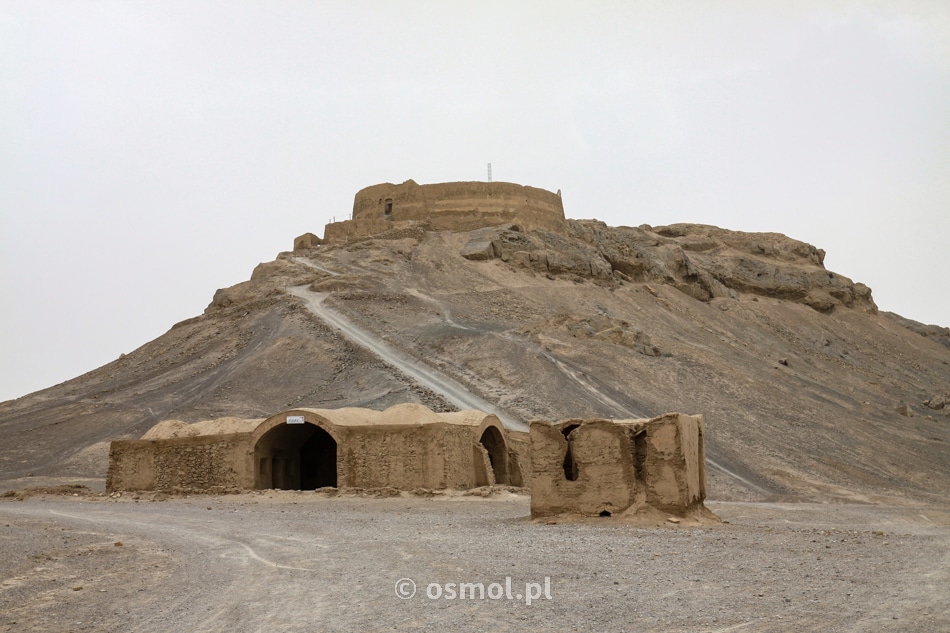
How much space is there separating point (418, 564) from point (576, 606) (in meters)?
2.99

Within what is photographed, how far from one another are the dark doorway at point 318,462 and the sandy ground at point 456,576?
12.2m

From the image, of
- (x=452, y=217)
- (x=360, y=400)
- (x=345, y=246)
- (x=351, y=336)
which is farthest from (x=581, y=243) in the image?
(x=360, y=400)

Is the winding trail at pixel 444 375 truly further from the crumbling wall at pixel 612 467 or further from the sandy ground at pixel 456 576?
the sandy ground at pixel 456 576

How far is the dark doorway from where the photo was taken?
2928 cm

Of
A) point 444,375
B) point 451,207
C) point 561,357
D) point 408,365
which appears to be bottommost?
point 444,375

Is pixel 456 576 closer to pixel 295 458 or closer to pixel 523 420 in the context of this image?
pixel 295 458

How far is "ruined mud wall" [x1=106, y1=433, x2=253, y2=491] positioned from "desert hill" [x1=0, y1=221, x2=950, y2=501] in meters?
8.68

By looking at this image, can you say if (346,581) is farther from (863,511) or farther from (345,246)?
(345,246)

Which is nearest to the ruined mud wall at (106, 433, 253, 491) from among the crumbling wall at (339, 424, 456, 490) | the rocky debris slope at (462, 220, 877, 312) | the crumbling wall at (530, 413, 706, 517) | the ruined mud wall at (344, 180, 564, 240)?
the crumbling wall at (339, 424, 456, 490)

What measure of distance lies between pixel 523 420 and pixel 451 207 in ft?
92.5

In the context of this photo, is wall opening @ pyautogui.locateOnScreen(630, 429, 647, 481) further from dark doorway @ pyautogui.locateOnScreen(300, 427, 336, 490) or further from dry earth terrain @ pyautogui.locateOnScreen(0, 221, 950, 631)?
dark doorway @ pyautogui.locateOnScreen(300, 427, 336, 490)

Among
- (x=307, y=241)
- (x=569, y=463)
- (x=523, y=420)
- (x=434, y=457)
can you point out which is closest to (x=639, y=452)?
(x=569, y=463)

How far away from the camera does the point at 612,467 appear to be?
16328mm

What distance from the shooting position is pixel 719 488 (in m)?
29.6
